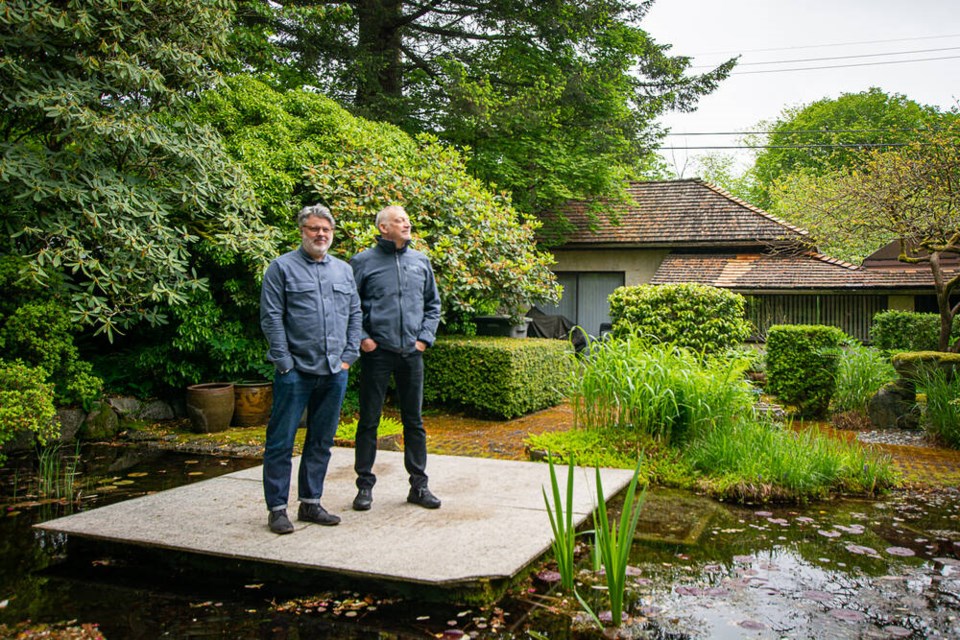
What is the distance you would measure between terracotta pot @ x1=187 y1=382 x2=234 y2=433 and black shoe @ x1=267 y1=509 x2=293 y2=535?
179 inches

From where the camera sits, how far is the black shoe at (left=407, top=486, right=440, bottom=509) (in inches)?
192

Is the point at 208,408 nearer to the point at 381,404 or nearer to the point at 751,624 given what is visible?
the point at 381,404

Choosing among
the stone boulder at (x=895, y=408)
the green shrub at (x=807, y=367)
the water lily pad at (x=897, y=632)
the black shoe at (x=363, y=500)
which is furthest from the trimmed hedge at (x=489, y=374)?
the water lily pad at (x=897, y=632)

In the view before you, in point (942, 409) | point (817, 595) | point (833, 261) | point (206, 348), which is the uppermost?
point (833, 261)

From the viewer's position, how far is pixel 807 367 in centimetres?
956

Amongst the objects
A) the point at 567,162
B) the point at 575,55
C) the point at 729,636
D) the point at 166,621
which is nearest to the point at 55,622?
the point at 166,621

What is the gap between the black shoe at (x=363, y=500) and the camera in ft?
15.7

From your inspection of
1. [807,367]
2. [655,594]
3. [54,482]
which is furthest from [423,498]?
[807,367]

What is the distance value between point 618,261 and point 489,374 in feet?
36.4

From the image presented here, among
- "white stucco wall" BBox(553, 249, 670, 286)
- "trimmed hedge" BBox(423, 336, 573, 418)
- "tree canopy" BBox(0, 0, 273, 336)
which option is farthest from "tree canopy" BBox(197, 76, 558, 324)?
"white stucco wall" BBox(553, 249, 670, 286)

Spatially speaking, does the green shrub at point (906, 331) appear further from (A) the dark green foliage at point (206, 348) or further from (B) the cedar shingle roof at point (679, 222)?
(A) the dark green foliage at point (206, 348)

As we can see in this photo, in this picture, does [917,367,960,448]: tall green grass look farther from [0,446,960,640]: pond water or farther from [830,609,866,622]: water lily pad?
A: [830,609,866,622]: water lily pad

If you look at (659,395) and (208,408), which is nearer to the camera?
(659,395)

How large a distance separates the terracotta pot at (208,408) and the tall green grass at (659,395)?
4.34 meters
